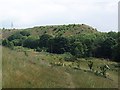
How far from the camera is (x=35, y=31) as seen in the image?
182 metres

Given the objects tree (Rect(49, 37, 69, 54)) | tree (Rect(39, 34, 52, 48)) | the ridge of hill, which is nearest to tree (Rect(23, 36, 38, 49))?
tree (Rect(39, 34, 52, 48))

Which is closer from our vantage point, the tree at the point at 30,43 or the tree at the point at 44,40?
the tree at the point at 44,40

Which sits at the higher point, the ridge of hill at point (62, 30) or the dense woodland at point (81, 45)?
the ridge of hill at point (62, 30)

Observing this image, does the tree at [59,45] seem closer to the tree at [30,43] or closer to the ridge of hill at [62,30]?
the tree at [30,43]

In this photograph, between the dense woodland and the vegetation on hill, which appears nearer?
the vegetation on hill

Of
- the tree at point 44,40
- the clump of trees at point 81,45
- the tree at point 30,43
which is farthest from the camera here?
the tree at point 30,43

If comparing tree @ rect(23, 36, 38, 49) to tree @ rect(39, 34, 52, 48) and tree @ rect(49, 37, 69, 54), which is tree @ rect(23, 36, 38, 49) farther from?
tree @ rect(49, 37, 69, 54)

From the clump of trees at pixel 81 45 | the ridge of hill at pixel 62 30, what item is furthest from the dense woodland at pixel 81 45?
the ridge of hill at pixel 62 30

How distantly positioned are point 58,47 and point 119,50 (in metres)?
29.2

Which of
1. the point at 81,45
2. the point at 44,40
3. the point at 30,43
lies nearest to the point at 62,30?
the point at 30,43

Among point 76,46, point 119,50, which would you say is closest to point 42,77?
point 119,50

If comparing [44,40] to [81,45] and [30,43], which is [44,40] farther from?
[81,45]

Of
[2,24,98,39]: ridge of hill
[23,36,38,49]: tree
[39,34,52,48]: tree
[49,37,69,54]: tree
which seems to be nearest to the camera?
[49,37,69,54]: tree

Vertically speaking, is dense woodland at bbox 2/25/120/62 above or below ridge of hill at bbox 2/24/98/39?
below
